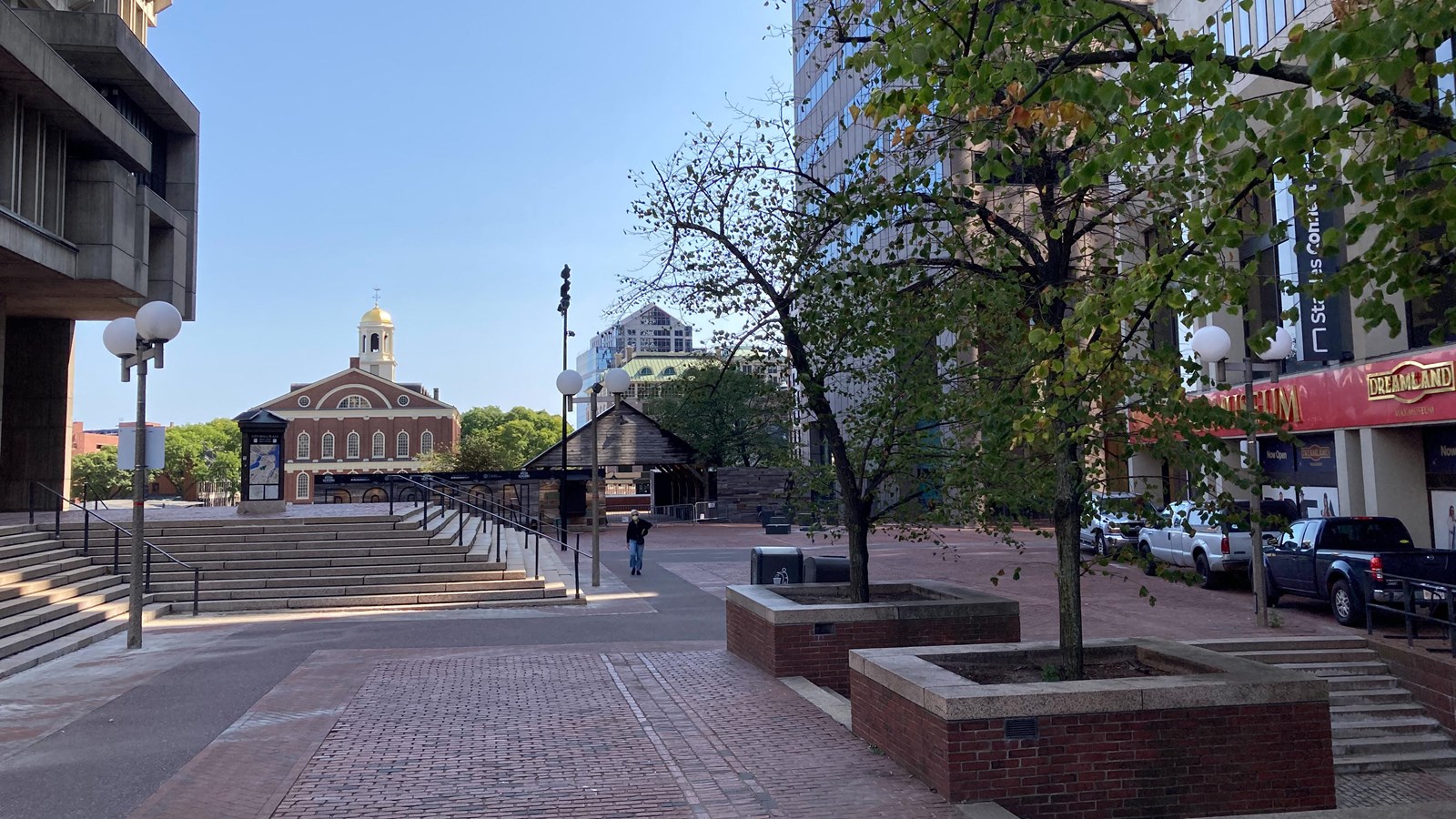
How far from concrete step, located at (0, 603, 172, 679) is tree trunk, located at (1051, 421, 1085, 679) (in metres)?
11.2

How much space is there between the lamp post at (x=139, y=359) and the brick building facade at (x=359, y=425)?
7508 cm

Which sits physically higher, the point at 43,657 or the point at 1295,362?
the point at 1295,362

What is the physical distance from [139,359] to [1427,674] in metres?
16.0

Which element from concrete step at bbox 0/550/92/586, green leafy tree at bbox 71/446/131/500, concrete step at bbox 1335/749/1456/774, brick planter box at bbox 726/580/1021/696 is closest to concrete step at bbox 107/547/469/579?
concrete step at bbox 0/550/92/586

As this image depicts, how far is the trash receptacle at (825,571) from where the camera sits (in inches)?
578

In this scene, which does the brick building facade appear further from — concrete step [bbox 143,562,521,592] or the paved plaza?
the paved plaza

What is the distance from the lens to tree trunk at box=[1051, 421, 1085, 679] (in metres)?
7.77

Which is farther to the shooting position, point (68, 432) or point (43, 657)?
point (68, 432)

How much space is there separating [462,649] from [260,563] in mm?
7294

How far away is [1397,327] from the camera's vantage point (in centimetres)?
591

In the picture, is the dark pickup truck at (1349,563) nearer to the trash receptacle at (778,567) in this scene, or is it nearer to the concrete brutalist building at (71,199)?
the trash receptacle at (778,567)

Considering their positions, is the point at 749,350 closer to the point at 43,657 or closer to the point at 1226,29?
the point at 43,657

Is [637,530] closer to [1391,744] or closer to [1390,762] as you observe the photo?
[1391,744]

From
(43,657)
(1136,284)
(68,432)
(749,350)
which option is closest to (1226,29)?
(749,350)
